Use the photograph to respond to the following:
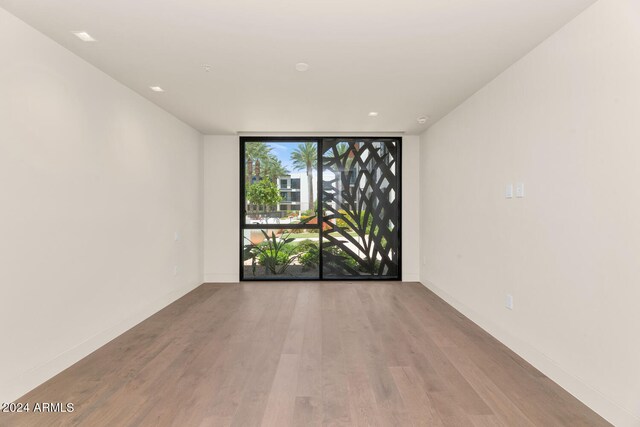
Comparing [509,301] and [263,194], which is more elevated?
[263,194]

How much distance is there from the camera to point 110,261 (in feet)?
10.5

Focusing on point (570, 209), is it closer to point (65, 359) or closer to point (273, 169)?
point (65, 359)

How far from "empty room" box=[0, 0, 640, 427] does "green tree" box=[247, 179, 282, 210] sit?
1468mm

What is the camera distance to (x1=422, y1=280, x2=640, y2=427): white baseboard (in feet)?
6.26

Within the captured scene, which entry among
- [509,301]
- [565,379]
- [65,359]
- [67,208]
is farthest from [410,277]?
[67,208]

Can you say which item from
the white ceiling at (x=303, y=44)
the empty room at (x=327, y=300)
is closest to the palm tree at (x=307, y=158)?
the empty room at (x=327, y=300)

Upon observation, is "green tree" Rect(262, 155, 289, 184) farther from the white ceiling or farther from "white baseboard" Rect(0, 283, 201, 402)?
"white baseboard" Rect(0, 283, 201, 402)

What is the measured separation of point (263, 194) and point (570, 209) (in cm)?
439

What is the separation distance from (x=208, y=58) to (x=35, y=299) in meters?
2.15

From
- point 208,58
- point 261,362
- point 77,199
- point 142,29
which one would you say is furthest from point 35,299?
point 208,58

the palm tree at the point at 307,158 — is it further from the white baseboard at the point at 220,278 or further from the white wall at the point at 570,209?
the white wall at the point at 570,209

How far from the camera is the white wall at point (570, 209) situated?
1888mm

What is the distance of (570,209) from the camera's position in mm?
2287

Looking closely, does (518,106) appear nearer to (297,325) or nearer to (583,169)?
(583,169)
